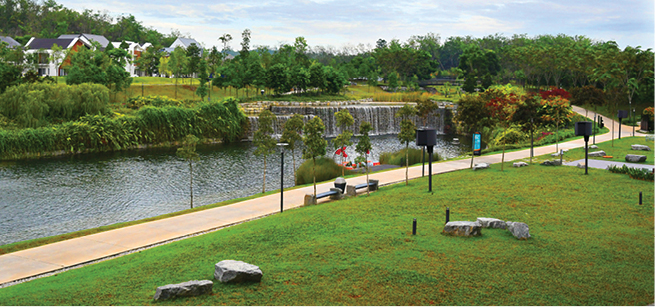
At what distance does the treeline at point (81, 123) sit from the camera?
39.3m

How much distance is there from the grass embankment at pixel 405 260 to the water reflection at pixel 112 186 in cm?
915

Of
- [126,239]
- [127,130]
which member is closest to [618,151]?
[126,239]

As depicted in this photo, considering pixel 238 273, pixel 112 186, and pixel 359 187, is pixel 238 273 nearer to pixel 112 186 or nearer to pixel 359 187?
pixel 359 187

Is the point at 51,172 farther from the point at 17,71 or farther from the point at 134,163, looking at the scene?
the point at 17,71

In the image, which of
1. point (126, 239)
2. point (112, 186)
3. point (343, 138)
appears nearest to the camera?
point (126, 239)

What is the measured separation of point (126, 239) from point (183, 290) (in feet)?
22.8

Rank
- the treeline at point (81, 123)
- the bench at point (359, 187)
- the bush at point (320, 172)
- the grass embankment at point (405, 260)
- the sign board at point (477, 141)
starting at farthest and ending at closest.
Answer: the treeline at point (81, 123) < the sign board at point (477, 141) < the bush at point (320, 172) < the bench at point (359, 187) < the grass embankment at point (405, 260)

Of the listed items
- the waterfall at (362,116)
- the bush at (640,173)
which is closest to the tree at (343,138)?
the bush at (640,173)

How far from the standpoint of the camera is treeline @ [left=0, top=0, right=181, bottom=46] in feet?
352

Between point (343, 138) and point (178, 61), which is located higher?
point (178, 61)

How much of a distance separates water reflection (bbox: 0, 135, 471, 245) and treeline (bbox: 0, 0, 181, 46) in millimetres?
73341

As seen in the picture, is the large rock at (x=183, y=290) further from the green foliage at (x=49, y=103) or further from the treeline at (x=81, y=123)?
the green foliage at (x=49, y=103)

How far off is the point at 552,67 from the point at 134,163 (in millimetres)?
65585

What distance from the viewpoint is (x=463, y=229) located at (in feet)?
41.4
